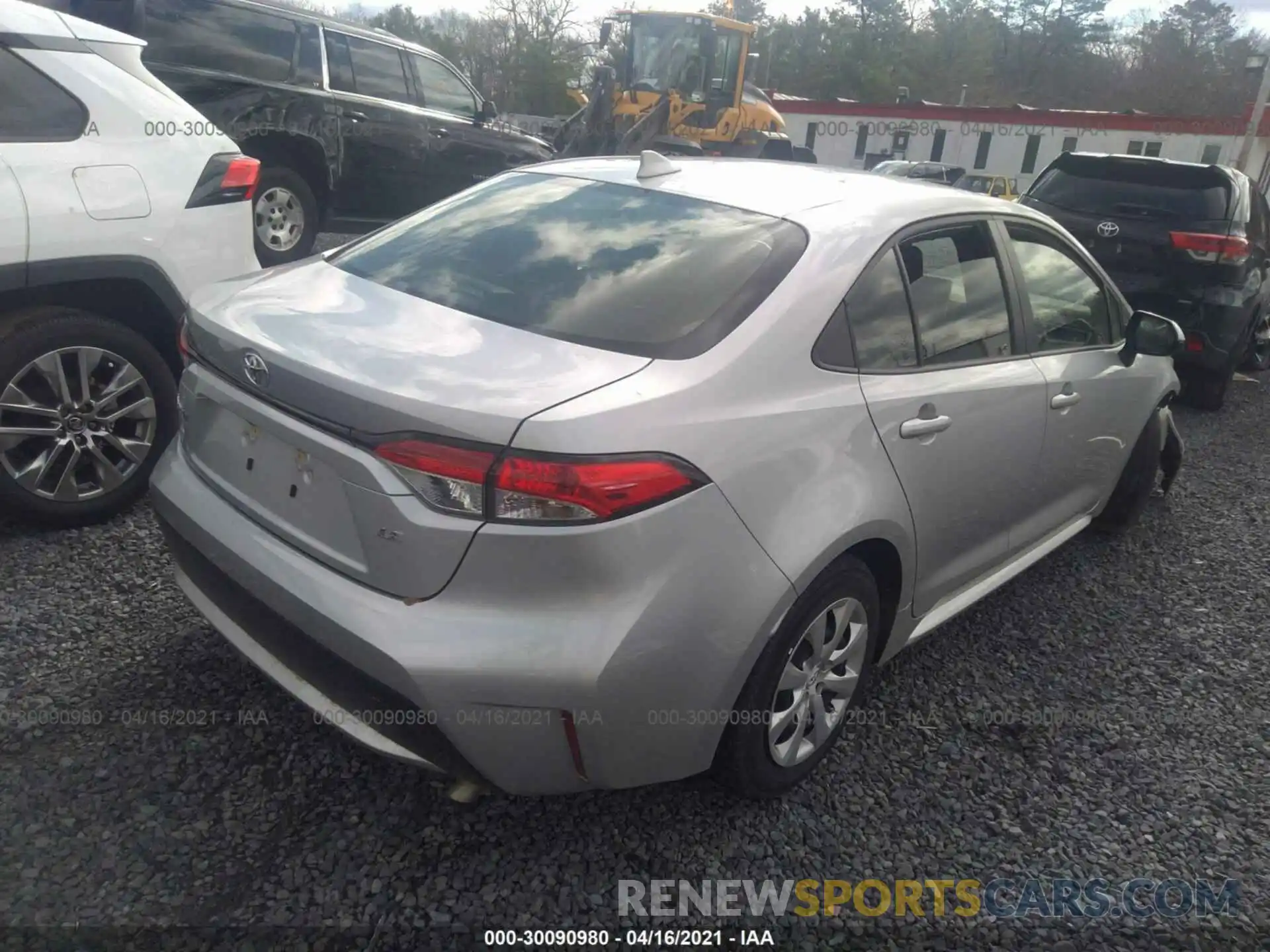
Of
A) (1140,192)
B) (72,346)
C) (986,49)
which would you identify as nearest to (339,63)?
(72,346)

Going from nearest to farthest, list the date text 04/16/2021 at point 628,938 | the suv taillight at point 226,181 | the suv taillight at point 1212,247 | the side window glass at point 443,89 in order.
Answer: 1. the date text 04/16/2021 at point 628,938
2. the suv taillight at point 226,181
3. the suv taillight at point 1212,247
4. the side window glass at point 443,89

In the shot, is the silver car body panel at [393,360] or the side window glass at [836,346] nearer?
the silver car body panel at [393,360]

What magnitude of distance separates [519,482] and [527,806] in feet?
3.50

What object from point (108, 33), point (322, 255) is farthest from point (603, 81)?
point (322, 255)

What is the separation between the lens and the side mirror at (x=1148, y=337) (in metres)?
3.76

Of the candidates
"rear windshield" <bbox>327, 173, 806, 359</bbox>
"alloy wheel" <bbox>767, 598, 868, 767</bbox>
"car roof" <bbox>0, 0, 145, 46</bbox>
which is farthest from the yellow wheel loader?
"alloy wheel" <bbox>767, 598, 868, 767</bbox>

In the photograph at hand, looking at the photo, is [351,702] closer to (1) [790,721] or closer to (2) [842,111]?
(1) [790,721]

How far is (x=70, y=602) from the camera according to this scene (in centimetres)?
308

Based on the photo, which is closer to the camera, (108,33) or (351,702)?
(351,702)

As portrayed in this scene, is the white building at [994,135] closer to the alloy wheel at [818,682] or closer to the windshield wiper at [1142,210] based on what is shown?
the windshield wiper at [1142,210]

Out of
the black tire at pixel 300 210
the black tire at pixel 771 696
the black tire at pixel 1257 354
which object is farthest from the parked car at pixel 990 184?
the black tire at pixel 771 696

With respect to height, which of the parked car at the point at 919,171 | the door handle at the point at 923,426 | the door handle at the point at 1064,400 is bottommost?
the parked car at the point at 919,171

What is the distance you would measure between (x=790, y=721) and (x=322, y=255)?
198cm
